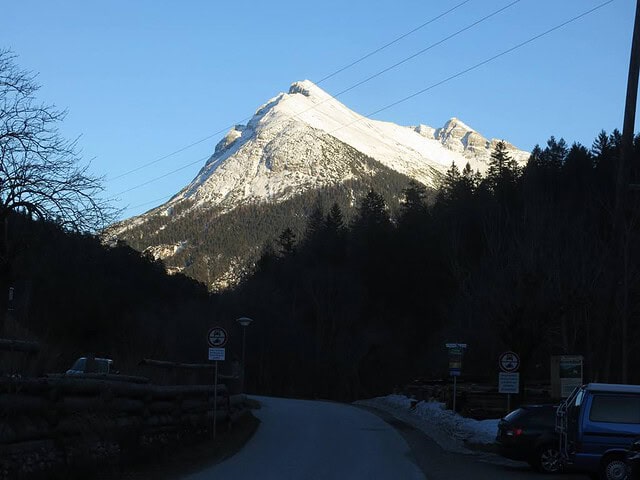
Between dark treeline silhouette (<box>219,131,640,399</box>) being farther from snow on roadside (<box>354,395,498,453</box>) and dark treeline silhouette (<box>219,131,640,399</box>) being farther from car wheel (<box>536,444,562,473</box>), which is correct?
car wheel (<box>536,444,562,473</box>)

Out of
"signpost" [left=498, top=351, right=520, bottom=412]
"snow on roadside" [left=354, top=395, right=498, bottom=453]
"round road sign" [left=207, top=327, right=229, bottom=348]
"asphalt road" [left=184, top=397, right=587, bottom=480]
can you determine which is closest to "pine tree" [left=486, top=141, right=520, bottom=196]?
"snow on roadside" [left=354, top=395, right=498, bottom=453]

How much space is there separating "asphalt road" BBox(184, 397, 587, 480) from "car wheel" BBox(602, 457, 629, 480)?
239 cm

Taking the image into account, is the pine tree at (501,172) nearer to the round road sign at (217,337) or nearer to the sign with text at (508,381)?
the sign with text at (508,381)

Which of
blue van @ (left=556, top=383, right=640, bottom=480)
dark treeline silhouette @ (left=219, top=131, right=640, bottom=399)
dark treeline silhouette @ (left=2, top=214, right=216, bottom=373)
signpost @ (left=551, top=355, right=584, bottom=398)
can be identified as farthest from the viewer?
dark treeline silhouette @ (left=219, top=131, right=640, bottom=399)

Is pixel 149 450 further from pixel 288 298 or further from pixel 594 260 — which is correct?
pixel 288 298

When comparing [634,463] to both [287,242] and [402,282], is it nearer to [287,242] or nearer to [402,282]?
[402,282]

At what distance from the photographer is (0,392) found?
13.6m

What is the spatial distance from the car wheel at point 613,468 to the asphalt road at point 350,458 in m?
2.39

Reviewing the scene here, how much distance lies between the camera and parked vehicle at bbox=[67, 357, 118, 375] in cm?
2606

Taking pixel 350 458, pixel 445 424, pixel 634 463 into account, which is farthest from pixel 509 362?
pixel 634 463

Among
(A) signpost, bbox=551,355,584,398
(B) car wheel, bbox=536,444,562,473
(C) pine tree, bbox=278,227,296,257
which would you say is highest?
(C) pine tree, bbox=278,227,296,257

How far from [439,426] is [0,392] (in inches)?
966

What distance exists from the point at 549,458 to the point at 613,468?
3.61 m

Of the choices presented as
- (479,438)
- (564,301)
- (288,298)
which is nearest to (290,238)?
(288,298)
